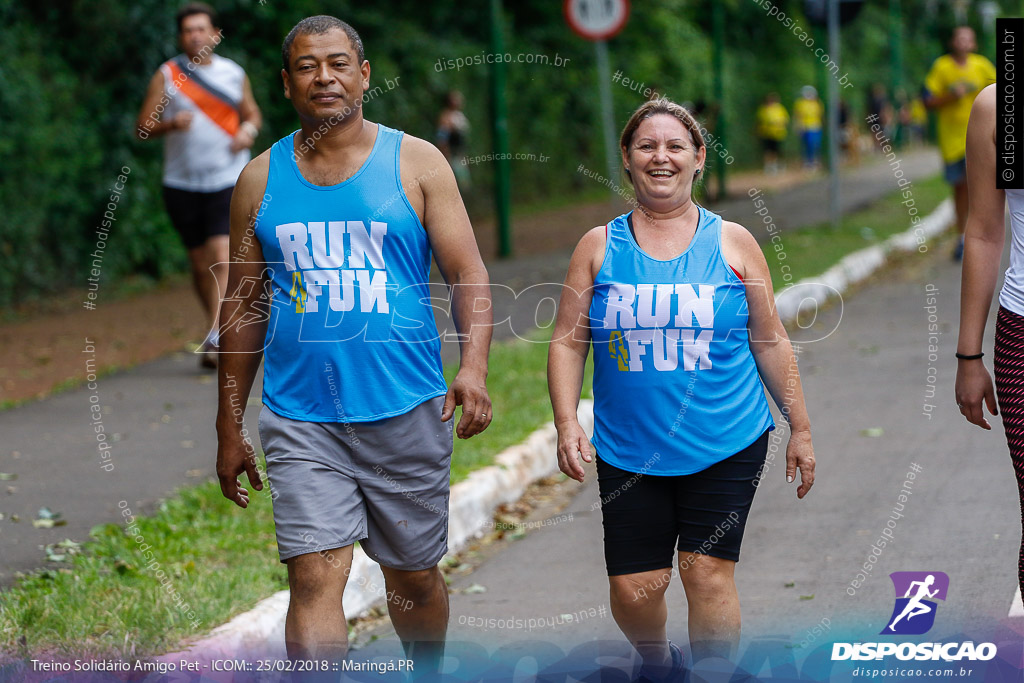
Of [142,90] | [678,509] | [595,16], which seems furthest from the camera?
[142,90]

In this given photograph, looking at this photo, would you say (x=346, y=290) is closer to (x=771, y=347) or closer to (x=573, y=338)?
(x=573, y=338)

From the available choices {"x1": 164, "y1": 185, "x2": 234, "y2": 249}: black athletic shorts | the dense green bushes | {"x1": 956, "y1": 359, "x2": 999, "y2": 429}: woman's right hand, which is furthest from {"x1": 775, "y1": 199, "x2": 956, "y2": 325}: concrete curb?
{"x1": 956, "y1": 359, "x2": 999, "y2": 429}: woman's right hand

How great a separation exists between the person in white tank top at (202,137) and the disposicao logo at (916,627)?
4499 mm

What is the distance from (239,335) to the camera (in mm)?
3705

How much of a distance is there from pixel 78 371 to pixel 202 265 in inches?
59.0

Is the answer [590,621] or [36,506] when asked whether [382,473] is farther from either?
[36,506]

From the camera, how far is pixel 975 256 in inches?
135

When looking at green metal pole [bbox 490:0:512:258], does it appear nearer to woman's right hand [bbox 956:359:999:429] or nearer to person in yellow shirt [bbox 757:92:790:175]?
woman's right hand [bbox 956:359:999:429]

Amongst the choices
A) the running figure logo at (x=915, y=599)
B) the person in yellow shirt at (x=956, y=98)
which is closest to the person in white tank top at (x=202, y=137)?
the running figure logo at (x=915, y=599)

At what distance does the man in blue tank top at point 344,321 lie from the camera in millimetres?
3473

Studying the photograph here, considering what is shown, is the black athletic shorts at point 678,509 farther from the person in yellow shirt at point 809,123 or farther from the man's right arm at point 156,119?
the person in yellow shirt at point 809,123

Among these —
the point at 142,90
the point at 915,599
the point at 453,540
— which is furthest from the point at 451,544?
the point at 142,90

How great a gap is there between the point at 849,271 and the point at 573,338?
9.12 meters

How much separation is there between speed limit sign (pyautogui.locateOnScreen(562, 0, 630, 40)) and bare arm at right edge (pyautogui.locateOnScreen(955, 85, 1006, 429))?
740 centimetres
